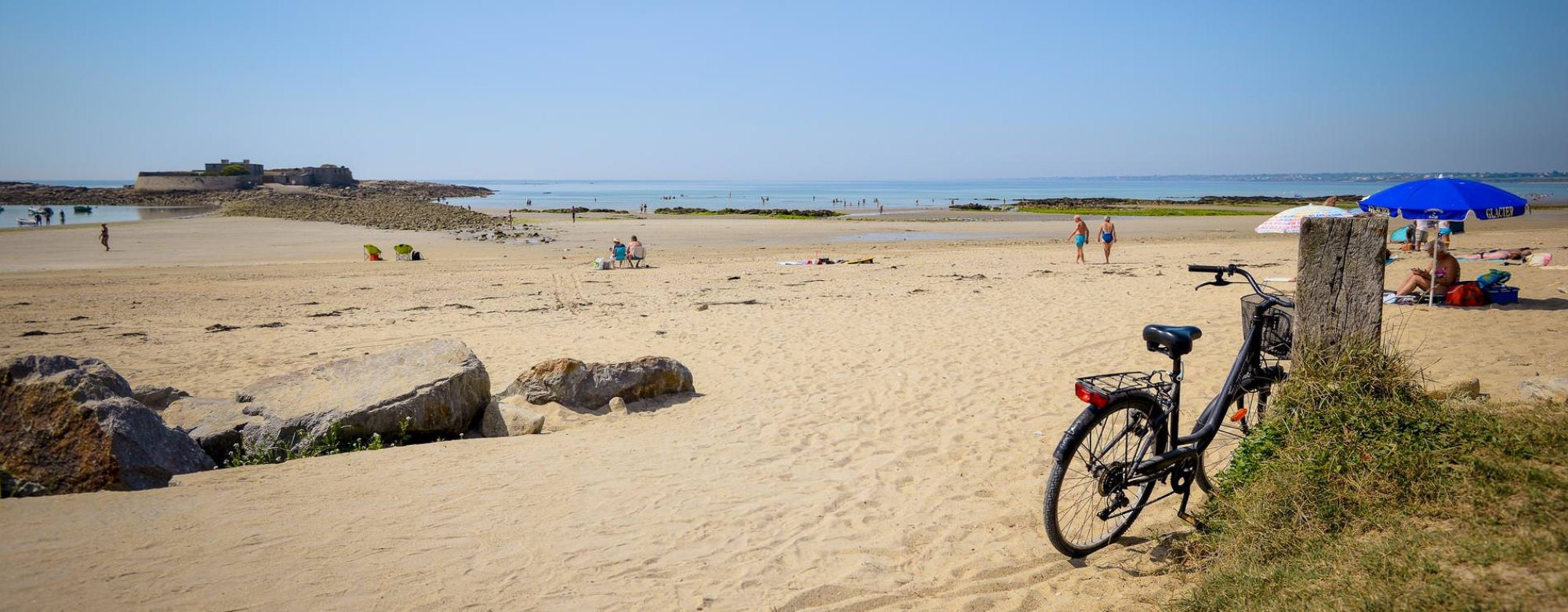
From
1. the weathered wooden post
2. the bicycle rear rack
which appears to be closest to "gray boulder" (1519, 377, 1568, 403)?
the weathered wooden post

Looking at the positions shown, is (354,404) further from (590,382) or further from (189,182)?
(189,182)

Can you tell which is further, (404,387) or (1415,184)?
(1415,184)

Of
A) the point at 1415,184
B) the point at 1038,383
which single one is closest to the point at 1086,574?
the point at 1038,383

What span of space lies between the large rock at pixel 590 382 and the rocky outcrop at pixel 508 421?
51 cm

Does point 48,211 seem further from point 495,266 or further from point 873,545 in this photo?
point 873,545

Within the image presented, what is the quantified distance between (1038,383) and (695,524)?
4.46m

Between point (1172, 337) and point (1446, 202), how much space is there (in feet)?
31.9

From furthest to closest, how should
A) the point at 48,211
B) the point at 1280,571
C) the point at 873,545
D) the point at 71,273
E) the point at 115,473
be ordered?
the point at 48,211 → the point at 71,273 → the point at 115,473 → the point at 873,545 → the point at 1280,571

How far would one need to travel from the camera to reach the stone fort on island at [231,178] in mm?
90562

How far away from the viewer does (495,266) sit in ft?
76.3

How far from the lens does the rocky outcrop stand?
6.88 metres

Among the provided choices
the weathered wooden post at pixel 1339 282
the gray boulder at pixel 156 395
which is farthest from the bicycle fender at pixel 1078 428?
the gray boulder at pixel 156 395

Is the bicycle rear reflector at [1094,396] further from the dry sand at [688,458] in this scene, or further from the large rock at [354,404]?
the large rock at [354,404]

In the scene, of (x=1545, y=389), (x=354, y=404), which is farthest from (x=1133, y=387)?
(x=354, y=404)
